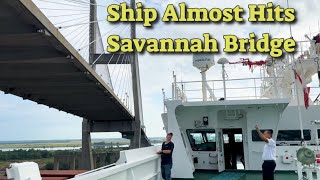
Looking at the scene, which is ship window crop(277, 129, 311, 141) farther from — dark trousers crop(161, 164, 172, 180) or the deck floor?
dark trousers crop(161, 164, 172, 180)

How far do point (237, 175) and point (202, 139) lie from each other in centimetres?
183

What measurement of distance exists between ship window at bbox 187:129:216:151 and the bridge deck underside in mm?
4831

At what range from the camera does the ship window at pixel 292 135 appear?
37.0ft

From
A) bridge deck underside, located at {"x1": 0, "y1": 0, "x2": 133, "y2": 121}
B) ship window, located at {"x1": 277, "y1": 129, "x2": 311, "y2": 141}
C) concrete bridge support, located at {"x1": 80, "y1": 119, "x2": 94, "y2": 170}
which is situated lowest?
concrete bridge support, located at {"x1": 80, "y1": 119, "x2": 94, "y2": 170}

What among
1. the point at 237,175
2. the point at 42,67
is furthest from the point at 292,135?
the point at 42,67

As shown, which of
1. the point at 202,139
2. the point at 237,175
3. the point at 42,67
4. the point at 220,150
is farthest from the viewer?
the point at 42,67

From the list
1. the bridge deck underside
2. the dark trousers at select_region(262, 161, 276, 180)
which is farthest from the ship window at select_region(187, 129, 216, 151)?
the bridge deck underside

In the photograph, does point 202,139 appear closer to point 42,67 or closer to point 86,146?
point 42,67

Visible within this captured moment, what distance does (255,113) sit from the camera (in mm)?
10961

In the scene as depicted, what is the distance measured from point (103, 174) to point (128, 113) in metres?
25.3

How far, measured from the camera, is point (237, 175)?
32.9 ft

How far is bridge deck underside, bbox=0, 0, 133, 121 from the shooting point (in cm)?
895

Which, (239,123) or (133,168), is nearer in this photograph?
(133,168)

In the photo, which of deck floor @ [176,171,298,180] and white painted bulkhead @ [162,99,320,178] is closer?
deck floor @ [176,171,298,180]
